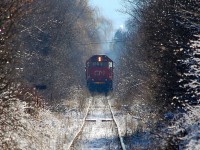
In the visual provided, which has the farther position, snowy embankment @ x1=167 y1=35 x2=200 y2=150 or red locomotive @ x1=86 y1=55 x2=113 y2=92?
red locomotive @ x1=86 y1=55 x2=113 y2=92

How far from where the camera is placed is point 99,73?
2066 inches

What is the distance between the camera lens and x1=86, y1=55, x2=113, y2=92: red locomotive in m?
52.5

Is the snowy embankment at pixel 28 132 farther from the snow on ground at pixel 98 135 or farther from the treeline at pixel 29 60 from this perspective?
the snow on ground at pixel 98 135

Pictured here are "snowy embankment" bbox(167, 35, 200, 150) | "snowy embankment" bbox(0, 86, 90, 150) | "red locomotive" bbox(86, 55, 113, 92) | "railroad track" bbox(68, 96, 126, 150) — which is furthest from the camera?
"red locomotive" bbox(86, 55, 113, 92)

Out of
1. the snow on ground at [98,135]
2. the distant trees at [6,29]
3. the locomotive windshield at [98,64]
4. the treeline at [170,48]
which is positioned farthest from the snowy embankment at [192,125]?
the locomotive windshield at [98,64]

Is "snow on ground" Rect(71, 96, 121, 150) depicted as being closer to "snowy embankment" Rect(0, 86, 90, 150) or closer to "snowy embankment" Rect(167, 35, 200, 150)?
"snowy embankment" Rect(0, 86, 90, 150)

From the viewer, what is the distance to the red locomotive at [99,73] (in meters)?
52.5

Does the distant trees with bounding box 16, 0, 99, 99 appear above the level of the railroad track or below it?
above

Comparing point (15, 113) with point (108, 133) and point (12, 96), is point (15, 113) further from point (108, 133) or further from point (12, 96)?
point (108, 133)

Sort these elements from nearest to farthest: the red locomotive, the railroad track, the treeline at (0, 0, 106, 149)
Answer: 1. the treeline at (0, 0, 106, 149)
2. the railroad track
3. the red locomotive

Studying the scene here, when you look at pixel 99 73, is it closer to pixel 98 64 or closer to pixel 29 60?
pixel 98 64

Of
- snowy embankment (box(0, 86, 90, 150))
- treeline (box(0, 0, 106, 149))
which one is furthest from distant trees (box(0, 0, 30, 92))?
snowy embankment (box(0, 86, 90, 150))

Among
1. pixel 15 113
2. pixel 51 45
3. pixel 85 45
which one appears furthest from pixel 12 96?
pixel 85 45

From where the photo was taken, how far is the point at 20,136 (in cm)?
1374
